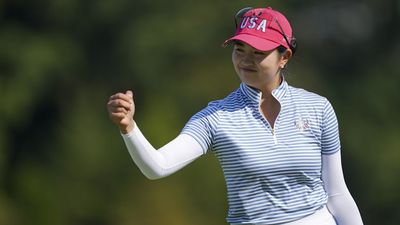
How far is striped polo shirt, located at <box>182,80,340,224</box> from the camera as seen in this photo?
18.2 feet

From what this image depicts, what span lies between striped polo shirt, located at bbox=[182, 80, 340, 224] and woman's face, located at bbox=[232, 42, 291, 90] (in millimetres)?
63

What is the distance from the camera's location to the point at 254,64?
18.5ft

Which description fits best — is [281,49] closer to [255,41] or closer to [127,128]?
[255,41]

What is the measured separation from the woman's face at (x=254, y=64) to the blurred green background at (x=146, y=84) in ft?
39.3

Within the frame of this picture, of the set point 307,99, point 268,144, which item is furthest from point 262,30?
point 268,144

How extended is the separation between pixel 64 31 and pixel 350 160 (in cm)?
571

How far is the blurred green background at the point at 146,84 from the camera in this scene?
61.3 feet

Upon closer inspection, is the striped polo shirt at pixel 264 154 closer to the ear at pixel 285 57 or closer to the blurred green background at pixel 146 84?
the ear at pixel 285 57

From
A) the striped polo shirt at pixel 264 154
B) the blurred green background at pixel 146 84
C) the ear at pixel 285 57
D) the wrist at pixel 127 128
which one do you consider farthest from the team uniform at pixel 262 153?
the blurred green background at pixel 146 84

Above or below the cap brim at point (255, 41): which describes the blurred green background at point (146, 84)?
above

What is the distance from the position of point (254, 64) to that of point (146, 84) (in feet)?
53.6

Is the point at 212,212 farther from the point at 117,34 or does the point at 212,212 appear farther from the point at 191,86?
the point at 117,34

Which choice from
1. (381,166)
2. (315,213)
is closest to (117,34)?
(381,166)

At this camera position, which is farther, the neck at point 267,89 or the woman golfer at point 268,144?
the neck at point 267,89
